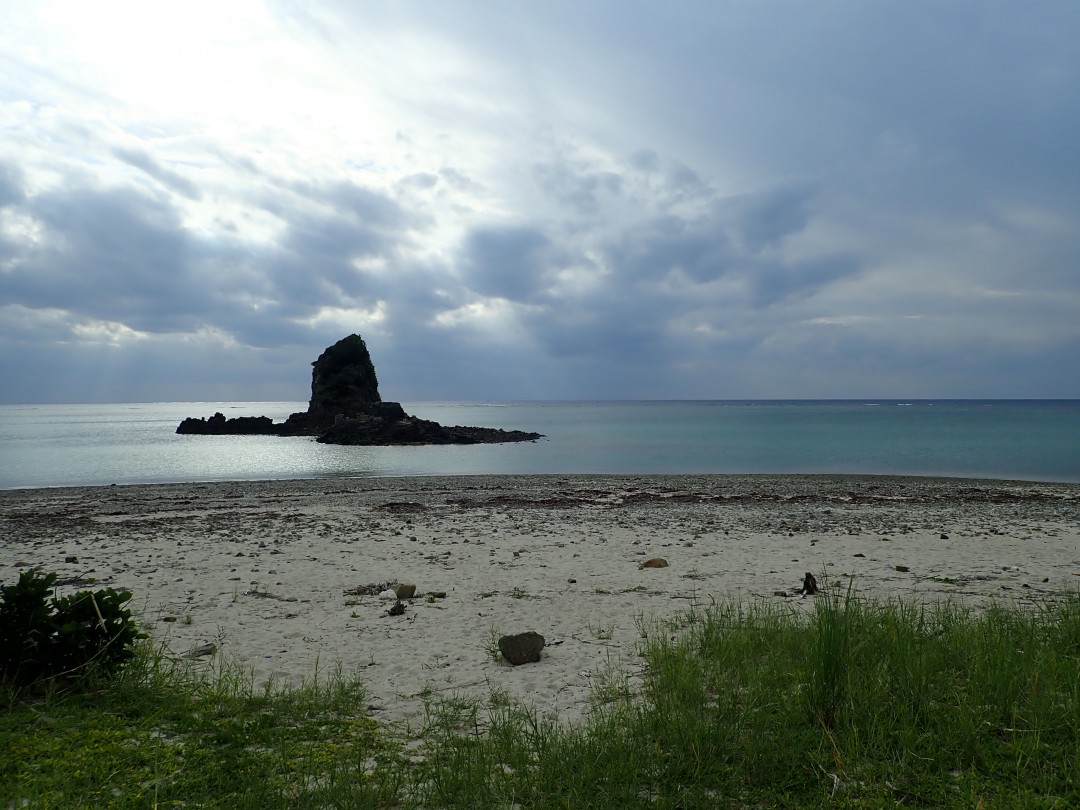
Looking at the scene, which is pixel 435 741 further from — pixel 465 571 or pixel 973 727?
pixel 465 571

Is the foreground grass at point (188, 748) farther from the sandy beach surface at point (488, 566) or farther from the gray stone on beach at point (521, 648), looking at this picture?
the gray stone on beach at point (521, 648)

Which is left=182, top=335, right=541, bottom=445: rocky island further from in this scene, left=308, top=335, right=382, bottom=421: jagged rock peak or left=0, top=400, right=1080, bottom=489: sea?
left=0, top=400, right=1080, bottom=489: sea

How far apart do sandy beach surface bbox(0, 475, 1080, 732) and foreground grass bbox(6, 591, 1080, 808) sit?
0.92 metres

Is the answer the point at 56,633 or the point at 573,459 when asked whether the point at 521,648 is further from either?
the point at 573,459

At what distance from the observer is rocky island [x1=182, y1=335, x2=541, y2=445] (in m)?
89.4

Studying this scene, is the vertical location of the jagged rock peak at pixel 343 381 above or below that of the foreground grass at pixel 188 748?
above

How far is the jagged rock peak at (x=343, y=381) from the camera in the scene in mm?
108812

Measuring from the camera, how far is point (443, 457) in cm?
6112

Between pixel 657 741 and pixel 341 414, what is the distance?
10517 cm

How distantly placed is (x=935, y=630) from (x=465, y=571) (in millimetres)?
8593

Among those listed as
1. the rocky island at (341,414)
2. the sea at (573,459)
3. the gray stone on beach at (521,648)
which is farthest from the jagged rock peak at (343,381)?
the gray stone on beach at (521,648)

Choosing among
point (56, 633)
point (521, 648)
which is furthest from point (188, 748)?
point (521, 648)

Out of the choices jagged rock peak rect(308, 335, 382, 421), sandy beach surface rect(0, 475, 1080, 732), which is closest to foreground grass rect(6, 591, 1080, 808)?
sandy beach surface rect(0, 475, 1080, 732)

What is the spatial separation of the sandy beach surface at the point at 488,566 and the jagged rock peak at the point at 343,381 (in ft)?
270
